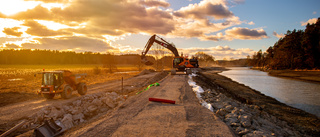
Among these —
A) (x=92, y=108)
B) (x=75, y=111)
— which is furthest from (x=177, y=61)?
(x=75, y=111)

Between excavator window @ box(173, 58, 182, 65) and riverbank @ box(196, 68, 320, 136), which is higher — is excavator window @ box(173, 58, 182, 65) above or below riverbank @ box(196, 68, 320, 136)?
above

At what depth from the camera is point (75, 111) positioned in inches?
494

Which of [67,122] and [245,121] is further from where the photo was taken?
[67,122]

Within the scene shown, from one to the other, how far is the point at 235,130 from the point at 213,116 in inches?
54.4

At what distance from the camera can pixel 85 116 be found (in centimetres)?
1284

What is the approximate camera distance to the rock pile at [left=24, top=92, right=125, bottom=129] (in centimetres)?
1088

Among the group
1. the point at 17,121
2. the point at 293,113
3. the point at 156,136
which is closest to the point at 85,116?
the point at 17,121

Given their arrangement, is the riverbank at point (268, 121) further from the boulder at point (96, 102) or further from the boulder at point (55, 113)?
the boulder at point (55, 113)

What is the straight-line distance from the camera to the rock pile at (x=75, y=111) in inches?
428

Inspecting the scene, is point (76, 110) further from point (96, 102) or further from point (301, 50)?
point (301, 50)

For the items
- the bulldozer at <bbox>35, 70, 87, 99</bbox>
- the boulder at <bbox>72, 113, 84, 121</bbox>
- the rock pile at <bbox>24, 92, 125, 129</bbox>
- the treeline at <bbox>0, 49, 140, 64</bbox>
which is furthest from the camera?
the treeline at <bbox>0, 49, 140, 64</bbox>

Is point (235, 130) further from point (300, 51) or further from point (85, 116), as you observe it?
point (300, 51)

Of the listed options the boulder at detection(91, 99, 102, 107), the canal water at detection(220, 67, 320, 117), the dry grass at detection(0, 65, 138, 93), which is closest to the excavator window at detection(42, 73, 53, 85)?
the boulder at detection(91, 99, 102, 107)

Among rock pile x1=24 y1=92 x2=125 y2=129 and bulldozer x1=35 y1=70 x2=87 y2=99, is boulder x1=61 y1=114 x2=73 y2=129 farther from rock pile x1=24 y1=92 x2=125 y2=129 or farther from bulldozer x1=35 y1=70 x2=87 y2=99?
bulldozer x1=35 y1=70 x2=87 y2=99
